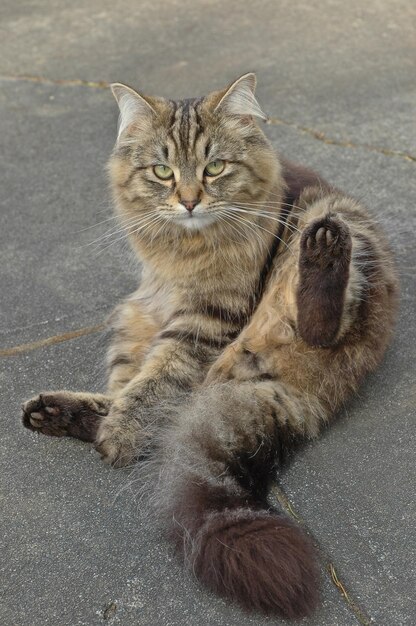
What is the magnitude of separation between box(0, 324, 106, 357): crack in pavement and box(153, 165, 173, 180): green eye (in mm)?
757

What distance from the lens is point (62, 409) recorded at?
2.47m

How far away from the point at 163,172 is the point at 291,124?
206cm

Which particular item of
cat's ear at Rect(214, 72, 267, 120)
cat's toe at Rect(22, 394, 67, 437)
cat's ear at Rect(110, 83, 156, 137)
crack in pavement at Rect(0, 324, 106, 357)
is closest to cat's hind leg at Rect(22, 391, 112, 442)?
cat's toe at Rect(22, 394, 67, 437)

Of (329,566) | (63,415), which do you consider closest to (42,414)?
(63,415)

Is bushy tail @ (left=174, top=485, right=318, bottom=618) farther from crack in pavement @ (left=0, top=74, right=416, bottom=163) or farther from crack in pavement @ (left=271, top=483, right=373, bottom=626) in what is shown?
crack in pavement @ (left=0, top=74, right=416, bottom=163)

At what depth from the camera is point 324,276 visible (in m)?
2.43

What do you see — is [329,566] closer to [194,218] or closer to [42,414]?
[42,414]

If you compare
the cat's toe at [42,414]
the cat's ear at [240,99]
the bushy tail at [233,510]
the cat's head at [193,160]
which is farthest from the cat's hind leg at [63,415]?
the cat's ear at [240,99]

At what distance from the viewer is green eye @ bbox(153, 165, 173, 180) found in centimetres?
262

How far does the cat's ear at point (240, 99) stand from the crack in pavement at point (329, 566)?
130 centimetres

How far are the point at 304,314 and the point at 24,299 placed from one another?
4.57ft

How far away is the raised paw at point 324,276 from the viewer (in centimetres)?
241

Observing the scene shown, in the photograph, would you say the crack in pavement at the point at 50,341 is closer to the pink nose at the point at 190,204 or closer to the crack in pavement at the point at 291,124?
the pink nose at the point at 190,204

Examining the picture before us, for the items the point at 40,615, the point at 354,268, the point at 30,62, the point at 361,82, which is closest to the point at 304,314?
the point at 354,268
